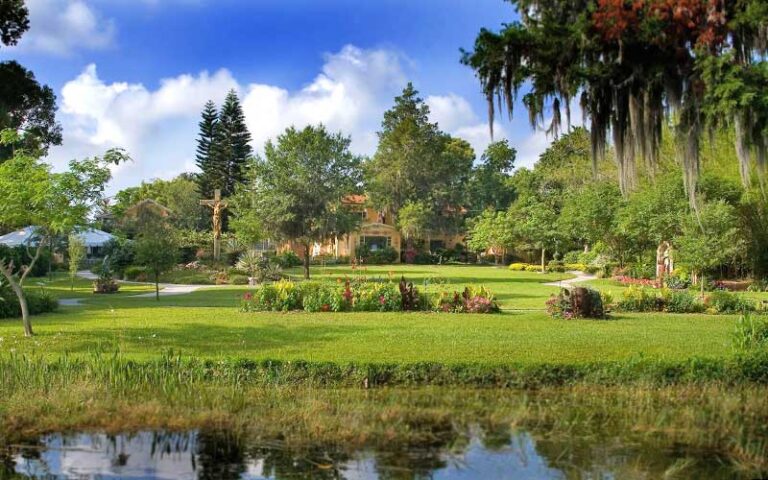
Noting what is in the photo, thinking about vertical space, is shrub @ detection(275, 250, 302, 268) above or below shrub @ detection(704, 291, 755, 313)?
above

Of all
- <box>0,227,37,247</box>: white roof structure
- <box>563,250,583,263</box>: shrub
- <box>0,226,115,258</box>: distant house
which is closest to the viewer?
<box>0,226,115,258</box>: distant house

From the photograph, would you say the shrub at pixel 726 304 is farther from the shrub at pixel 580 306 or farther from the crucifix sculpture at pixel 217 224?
the crucifix sculpture at pixel 217 224

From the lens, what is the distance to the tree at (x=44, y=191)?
13500mm

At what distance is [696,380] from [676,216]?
21.3 metres

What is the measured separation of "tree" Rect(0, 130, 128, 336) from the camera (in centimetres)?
1350

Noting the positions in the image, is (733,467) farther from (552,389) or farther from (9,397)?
(9,397)

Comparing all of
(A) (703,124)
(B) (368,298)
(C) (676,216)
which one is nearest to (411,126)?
(C) (676,216)

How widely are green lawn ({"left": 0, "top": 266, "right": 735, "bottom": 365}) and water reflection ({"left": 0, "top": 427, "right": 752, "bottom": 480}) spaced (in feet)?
10.5

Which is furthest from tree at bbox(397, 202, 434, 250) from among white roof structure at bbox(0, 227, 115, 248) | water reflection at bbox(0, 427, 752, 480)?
water reflection at bbox(0, 427, 752, 480)

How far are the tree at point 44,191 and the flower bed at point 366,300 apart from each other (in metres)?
5.66

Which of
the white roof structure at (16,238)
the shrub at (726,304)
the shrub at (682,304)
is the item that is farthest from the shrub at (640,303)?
the white roof structure at (16,238)

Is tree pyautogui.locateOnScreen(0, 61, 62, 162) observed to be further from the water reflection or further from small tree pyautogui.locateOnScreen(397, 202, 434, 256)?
small tree pyautogui.locateOnScreen(397, 202, 434, 256)

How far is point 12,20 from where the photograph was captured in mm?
22266

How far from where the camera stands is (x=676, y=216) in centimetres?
2933
